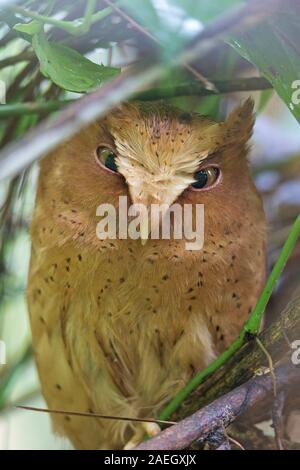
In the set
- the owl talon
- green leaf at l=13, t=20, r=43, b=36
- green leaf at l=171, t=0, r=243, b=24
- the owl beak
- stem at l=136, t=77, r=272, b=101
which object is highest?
stem at l=136, t=77, r=272, b=101

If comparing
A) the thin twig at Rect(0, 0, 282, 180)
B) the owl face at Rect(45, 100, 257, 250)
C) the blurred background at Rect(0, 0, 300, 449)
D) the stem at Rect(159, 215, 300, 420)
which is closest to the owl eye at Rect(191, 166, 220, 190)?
the owl face at Rect(45, 100, 257, 250)

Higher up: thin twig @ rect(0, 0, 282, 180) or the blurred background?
the blurred background

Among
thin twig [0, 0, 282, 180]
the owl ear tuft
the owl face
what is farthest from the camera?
the owl ear tuft

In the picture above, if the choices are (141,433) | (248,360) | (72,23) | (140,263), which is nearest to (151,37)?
(72,23)

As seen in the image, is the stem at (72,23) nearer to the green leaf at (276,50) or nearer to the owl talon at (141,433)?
the green leaf at (276,50)

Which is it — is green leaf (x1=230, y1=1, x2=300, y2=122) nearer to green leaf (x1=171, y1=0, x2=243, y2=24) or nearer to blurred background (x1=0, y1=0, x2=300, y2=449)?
blurred background (x1=0, y1=0, x2=300, y2=449)

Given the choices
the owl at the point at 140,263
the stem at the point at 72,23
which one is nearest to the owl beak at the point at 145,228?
the owl at the point at 140,263
